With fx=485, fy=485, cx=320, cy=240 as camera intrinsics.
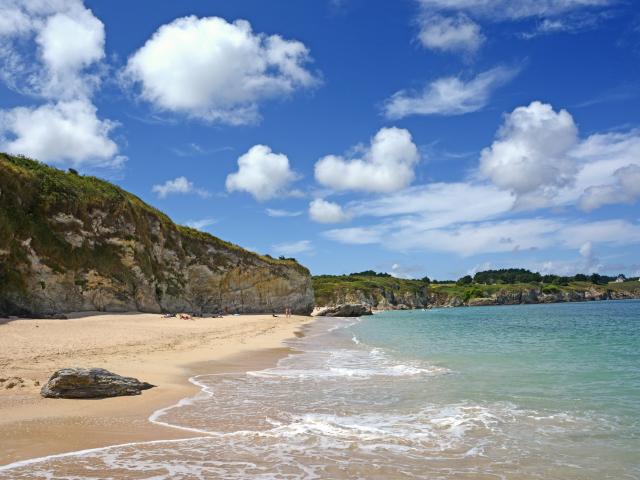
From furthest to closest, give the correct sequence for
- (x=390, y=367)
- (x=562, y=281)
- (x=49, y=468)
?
(x=562, y=281)
(x=390, y=367)
(x=49, y=468)

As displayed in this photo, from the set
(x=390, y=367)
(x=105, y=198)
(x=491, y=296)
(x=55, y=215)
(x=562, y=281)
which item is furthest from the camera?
(x=562, y=281)

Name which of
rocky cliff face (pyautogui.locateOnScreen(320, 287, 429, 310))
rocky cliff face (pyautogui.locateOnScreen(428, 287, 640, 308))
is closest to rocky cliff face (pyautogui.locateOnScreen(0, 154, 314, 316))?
rocky cliff face (pyautogui.locateOnScreen(320, 287, 429, 310))

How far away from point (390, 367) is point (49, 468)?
12318mm

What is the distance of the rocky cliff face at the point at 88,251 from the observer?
32312mm

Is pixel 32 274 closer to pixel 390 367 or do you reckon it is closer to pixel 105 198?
pixel 105 198

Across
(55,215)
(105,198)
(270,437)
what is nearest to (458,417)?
(270,437)

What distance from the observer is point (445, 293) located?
169750 mm

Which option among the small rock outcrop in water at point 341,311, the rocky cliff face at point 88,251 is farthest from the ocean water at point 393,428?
the small rock outcrop in water at point 341,311

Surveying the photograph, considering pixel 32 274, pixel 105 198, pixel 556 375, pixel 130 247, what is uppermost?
pixel 105 198

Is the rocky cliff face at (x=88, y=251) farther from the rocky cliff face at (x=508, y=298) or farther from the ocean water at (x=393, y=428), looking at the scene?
the rocky cliff face at (x=508, y=298)

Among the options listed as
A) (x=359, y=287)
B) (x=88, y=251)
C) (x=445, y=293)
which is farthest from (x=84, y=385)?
(x=445, y=293)

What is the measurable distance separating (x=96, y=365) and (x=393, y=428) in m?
9.06

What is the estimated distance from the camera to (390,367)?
16.7 m

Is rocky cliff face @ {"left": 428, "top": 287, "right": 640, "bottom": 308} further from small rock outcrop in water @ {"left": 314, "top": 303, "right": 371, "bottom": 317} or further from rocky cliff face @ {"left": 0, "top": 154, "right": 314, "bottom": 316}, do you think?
rocky cliff face @ {"left": 0, "top": 154, "right": 314, "bottom": 316}
